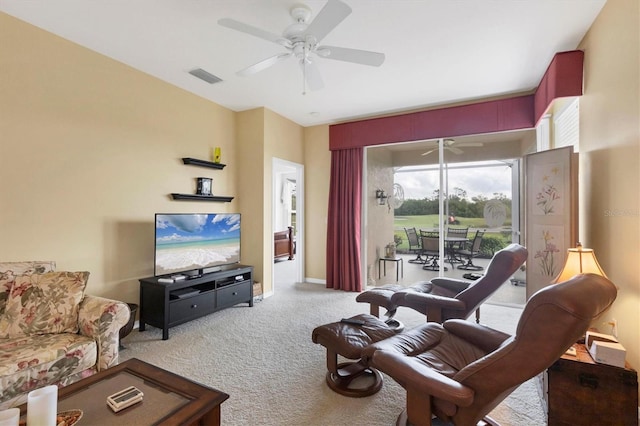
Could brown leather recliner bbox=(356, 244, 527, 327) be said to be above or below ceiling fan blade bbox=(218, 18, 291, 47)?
below

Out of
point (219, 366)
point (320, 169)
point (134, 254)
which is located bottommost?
point (219, 366)

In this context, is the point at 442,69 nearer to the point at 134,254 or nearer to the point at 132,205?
the point at 132,205

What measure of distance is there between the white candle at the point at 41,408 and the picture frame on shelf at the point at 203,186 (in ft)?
10.4

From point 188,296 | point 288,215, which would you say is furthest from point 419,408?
point 288,215

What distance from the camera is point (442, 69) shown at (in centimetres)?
334

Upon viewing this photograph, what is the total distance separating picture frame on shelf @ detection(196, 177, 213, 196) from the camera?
4078 mm

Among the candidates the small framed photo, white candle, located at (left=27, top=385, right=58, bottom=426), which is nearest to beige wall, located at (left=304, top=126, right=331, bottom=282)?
the small framed photo

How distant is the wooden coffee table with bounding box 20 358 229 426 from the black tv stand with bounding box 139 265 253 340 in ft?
5.32

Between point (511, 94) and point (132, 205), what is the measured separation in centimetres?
489

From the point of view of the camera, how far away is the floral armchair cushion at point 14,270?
2193 millimetres

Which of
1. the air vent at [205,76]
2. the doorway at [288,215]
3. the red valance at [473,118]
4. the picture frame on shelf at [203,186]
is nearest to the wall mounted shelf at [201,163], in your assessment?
the picture frame on shelf at [203,186]

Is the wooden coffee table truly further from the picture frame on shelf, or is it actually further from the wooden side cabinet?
the picture frame on shelf

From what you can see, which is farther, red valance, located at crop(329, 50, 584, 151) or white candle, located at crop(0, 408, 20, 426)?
red valance, located at crop(329, 50, 584, 151)

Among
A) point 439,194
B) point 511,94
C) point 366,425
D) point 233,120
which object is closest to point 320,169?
point 233,120
